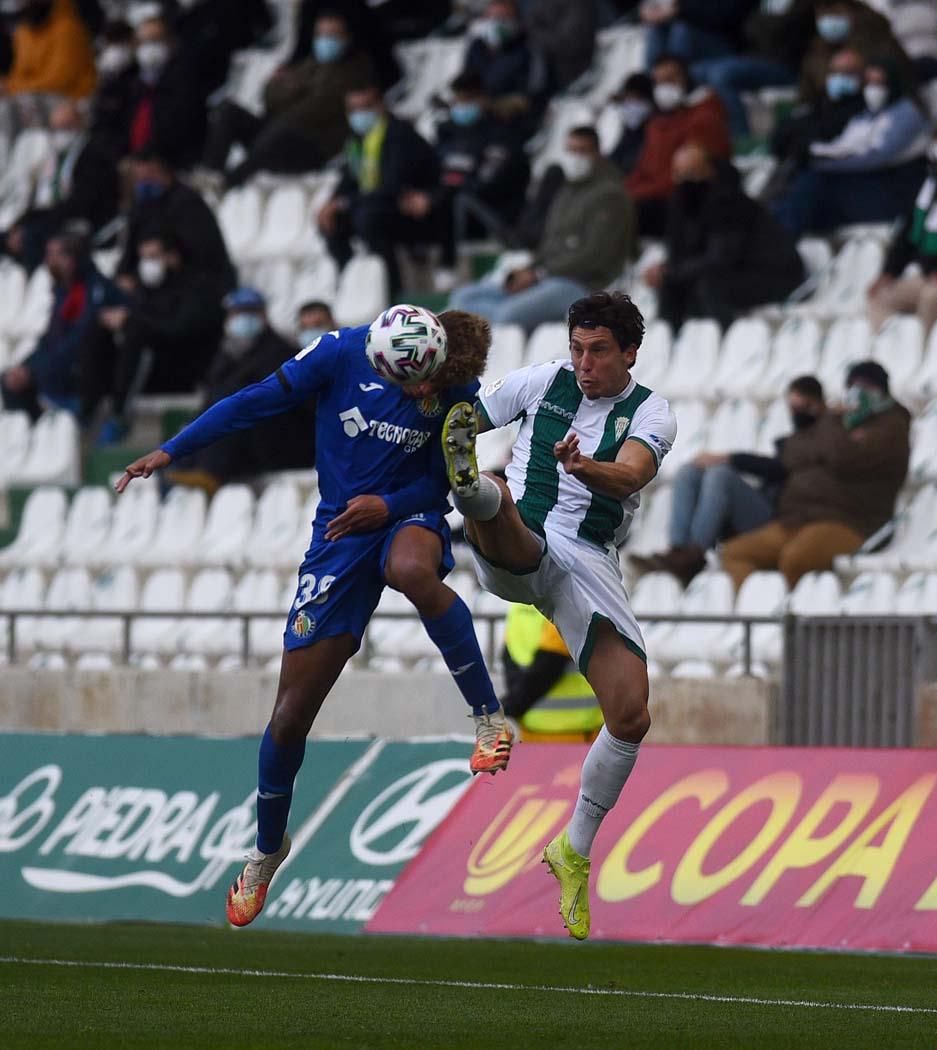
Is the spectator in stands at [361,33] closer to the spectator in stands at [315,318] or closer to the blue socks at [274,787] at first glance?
the spectator in stands at [315,318]

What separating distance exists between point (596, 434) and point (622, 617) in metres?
0.72

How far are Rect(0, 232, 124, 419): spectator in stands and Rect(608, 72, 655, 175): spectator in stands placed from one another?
14.6ft

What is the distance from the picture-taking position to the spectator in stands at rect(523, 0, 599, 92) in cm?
2202

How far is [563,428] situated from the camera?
9984 millimetres

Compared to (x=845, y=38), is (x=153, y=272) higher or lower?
lower

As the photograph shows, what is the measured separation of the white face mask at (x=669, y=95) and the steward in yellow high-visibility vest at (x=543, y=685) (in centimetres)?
773

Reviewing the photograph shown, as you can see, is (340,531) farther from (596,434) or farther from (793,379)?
(793,379)

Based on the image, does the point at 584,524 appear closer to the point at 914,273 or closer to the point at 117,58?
the point at 914,273

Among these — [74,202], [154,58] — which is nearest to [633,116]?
[154,58]

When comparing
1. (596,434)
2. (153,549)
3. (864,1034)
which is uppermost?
(596,434)

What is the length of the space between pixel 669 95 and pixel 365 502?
35.6ft

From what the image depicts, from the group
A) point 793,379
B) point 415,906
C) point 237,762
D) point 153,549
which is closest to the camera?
point 415,906

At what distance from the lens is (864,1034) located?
8070mm

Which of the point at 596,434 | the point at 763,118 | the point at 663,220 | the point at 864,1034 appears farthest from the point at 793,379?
the point at 864,1034
